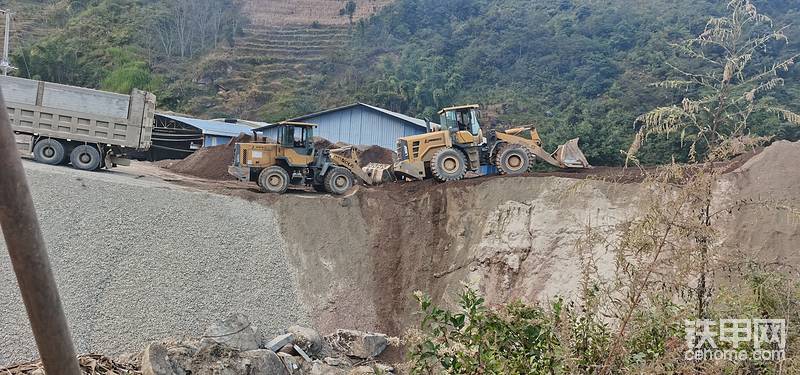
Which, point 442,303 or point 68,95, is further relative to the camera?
point 68,95

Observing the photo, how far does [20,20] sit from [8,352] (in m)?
59.9

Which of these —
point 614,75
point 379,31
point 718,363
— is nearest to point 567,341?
point 718,363

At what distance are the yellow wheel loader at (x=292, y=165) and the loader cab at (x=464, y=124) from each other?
10.7 feet

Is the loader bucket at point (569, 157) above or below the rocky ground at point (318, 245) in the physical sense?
above

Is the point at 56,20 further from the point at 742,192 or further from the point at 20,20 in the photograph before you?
the point at 742,192

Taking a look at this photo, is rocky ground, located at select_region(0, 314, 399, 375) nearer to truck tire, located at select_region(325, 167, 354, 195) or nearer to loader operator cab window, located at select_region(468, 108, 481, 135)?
truck tire, located at select_region(325, 167, 354, 195)

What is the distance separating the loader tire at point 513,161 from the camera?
18344 mm

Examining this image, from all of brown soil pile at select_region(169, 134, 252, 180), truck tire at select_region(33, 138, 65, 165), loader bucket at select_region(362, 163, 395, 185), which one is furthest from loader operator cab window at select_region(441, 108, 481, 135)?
truck tire at select_region(33, 138, 65, 165)

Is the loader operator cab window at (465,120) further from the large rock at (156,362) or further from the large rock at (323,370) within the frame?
the large rock at (156,362)

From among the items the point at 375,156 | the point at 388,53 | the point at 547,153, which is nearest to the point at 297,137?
the point at 375,156

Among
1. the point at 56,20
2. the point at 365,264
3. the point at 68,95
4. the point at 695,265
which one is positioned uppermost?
the point at 56,20

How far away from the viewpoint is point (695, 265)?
3.48 metres

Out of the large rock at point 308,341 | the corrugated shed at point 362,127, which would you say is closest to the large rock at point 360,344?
the large rock at point 308,341

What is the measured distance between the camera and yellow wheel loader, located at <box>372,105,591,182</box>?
1841 cm
